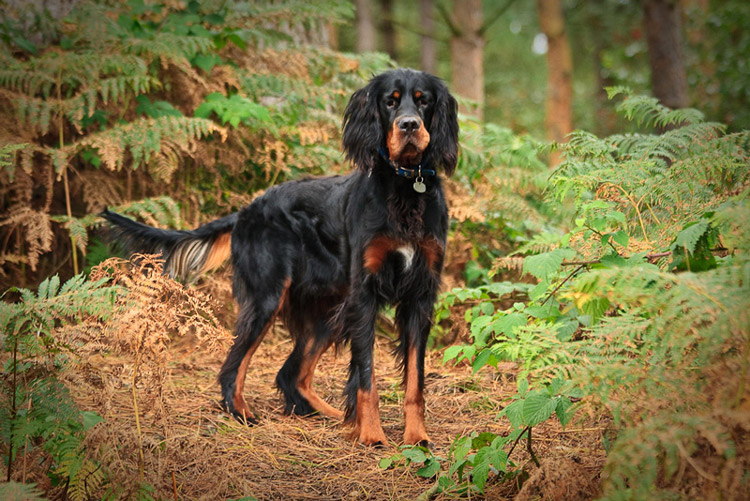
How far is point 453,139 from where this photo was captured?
3238mm

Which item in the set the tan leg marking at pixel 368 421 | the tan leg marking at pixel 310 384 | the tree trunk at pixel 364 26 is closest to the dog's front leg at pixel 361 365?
the tan leg marking at pixel 368 421

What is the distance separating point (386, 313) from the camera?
340cm

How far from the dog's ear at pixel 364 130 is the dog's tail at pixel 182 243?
839 mm

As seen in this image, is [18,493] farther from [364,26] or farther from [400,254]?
[364,26]

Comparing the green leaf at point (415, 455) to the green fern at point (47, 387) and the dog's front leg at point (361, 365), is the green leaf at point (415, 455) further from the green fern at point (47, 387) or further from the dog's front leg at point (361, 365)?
the green fern at point (47, 387)

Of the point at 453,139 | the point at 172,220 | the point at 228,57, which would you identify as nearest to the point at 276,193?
the point at 172,220

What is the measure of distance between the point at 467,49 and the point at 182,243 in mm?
→ 5904

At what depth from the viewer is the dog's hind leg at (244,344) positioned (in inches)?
126

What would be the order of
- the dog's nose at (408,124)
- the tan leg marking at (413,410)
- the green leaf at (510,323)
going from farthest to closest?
the dog's nose at (408,124) → the tan leg marking at (413,410) → the green leaf at (510,323)

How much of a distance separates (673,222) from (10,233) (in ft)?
11.6

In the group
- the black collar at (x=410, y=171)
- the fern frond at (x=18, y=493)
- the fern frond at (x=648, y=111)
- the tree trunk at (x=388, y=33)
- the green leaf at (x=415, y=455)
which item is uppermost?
the tree trunk at (x=388, y=33)

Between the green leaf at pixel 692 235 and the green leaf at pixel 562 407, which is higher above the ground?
the green leaf at pixel 692 235

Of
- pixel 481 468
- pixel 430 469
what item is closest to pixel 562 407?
pixel 481 468

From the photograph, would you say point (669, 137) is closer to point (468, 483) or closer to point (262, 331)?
point (468, 483)
